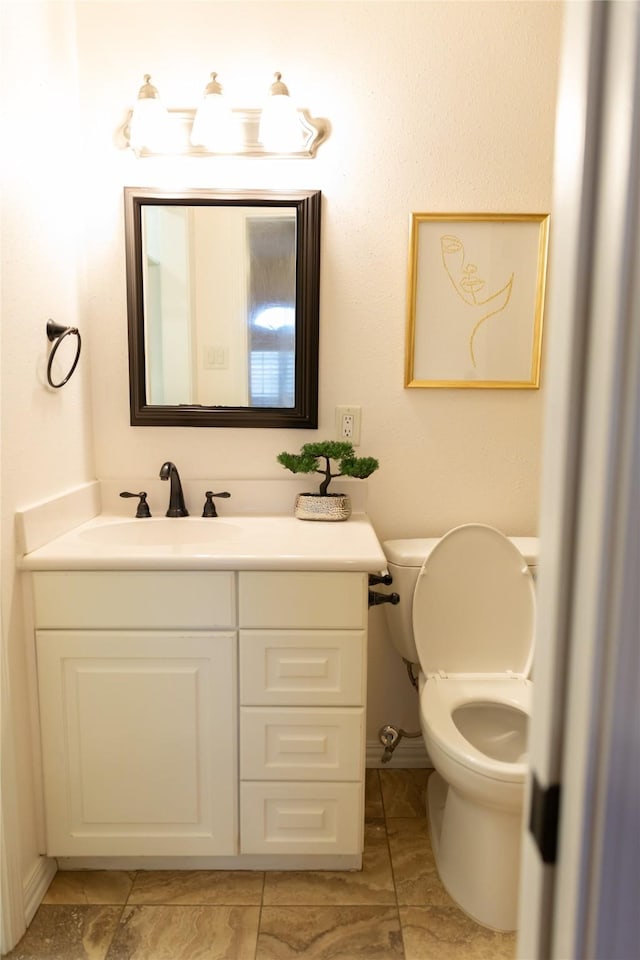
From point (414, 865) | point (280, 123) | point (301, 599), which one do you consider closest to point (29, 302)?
point (280, 123)

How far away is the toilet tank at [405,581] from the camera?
1.70 m

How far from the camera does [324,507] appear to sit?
1.76 meters

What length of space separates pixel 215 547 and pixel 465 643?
75 centimetres

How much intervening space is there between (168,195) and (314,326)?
0.56 meters

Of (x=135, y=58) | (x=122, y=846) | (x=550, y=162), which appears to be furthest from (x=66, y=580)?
(x=550, y=162)

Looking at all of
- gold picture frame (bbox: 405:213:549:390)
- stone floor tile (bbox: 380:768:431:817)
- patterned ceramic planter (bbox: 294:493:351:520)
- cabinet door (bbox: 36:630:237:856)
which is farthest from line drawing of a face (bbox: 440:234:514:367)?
stone floor tile (bbox: 380:768:431:817)

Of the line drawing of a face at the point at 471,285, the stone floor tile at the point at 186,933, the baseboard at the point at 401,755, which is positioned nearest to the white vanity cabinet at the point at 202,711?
the stone floor tile at the point at 186,933

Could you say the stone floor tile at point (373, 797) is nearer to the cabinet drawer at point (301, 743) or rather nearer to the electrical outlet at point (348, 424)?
the cabinet drawer at point (301, 743)

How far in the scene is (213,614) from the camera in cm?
143

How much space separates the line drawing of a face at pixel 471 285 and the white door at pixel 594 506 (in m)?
1.42

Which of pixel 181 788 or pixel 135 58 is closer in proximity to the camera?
pixel 181 788

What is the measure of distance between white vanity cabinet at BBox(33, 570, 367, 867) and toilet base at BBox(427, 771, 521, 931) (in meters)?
0.25

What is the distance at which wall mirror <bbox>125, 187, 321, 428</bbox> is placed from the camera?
1.78 meters

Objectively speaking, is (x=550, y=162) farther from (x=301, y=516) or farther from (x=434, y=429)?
(x=301, y=516)
